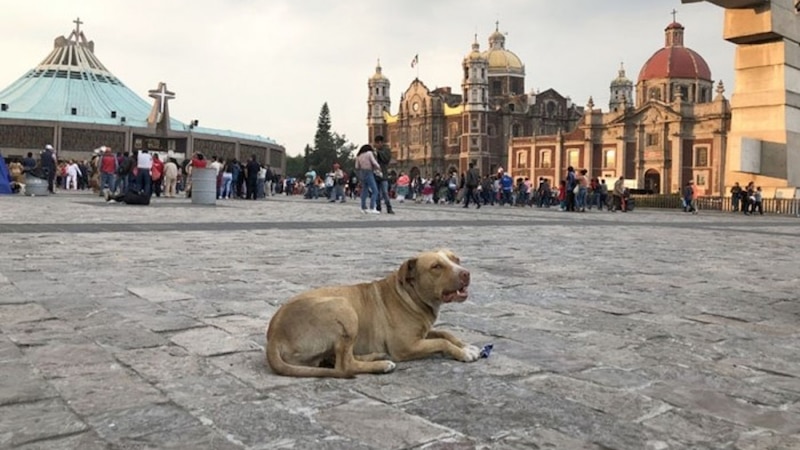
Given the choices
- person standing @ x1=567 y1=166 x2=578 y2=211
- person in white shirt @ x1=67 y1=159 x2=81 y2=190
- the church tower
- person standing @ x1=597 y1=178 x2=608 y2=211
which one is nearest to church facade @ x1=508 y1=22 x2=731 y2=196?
the church tower

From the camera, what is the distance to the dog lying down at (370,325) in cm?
309

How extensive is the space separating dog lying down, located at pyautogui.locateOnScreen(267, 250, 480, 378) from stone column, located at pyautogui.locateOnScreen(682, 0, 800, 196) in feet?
44.6

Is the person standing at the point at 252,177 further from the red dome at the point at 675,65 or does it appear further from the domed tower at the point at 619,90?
the domed tower at the point at 619,90

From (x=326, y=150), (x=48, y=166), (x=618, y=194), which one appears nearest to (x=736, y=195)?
(x=618, y=194)

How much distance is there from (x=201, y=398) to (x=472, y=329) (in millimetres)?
1932

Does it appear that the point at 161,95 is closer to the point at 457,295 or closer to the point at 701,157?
the point at 457,295

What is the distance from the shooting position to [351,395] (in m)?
2.87

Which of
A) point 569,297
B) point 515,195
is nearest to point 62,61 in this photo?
point 515,195

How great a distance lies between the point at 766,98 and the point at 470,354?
54.6 feet

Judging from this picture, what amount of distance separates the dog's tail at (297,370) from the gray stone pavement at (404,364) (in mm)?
50

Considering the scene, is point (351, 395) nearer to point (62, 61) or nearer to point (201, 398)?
point (201, 398)

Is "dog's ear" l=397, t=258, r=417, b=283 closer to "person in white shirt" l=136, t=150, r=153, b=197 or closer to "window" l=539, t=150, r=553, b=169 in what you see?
"person in white shirt" l=136, t=150, r=153, b=197

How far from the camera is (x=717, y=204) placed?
3428 centimetres

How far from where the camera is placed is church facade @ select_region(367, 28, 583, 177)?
8094cm
